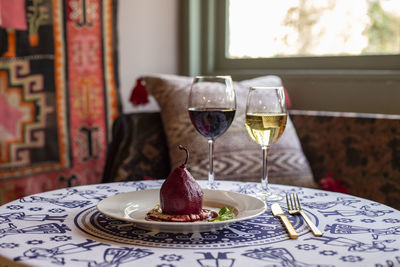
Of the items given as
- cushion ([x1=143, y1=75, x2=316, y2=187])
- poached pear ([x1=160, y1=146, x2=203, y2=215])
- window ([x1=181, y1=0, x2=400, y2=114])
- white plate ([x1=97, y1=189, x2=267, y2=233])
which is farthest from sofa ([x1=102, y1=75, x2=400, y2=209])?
poached pear ([x1=160, y1=146, x2=203, y2=215])

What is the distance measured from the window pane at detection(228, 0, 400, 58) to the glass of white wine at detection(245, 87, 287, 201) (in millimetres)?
1327

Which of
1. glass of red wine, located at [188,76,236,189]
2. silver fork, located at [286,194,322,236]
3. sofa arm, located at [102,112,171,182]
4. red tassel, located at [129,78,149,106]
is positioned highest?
glass of red wine, located at [188,76,236,189]

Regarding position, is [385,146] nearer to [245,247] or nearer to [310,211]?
[310,211]

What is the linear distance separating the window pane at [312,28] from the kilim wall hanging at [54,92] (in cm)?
72

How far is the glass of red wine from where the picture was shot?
1.09 m

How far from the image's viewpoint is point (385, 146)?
178cm

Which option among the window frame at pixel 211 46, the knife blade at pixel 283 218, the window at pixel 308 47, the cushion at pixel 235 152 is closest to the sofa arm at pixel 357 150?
the cushion at pixel 235 152

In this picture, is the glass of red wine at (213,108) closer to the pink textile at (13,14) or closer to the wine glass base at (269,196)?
the wine glass base at (269,196)

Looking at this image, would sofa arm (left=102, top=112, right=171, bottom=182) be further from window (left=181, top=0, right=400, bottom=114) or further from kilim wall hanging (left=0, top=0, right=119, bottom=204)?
window (left=181, top=0, right=400, bottom=114)

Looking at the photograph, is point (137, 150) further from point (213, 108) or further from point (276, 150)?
point (213, 108)

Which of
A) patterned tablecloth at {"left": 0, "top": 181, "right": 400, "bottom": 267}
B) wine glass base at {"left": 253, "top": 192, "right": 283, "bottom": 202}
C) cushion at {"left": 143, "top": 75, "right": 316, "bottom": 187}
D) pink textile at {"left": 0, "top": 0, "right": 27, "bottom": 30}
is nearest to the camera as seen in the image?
patterned tablecloth at {"left": 0, "top": 181, "right": 400, "bottom": 267}

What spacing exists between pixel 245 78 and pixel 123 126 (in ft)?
2.76

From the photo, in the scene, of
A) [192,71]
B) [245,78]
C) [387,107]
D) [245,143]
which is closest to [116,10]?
[192,71]

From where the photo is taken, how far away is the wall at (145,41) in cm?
249
